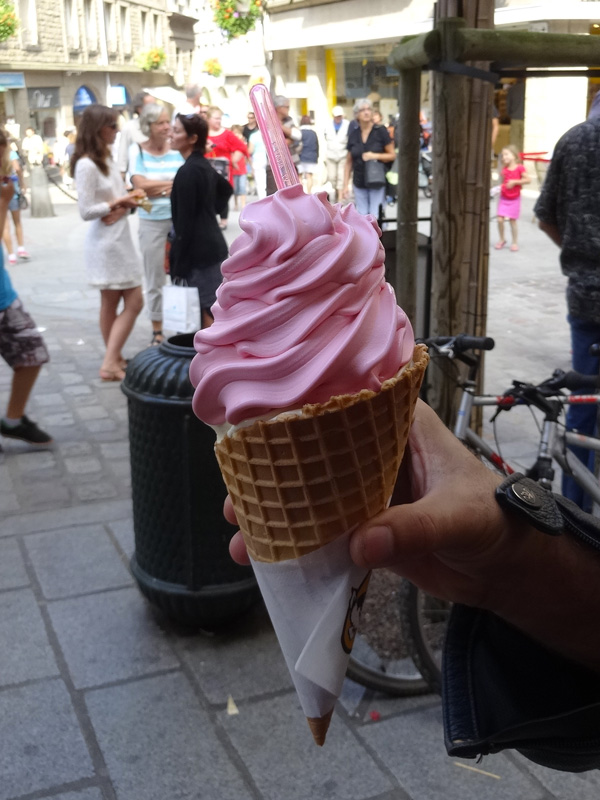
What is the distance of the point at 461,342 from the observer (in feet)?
10.2

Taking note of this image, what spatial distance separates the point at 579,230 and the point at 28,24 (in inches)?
1620

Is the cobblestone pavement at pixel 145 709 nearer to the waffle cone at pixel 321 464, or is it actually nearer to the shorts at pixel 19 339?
the shorts at pixel 19 339

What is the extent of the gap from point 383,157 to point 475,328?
10361 mm

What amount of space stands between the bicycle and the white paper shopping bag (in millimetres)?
3222

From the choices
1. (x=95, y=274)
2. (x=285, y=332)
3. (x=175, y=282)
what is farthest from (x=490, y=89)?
(x=95, y=274)

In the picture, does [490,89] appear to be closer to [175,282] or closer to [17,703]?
[17,703]

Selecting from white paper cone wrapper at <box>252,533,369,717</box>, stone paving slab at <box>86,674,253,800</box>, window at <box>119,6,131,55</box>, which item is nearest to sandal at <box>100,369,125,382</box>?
stone paving slab at <box>86,674,253,800</box>

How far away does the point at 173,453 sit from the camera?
3465 millimetres

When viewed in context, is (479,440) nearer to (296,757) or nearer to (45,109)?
(296,757)

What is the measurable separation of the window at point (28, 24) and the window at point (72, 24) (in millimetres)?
4048

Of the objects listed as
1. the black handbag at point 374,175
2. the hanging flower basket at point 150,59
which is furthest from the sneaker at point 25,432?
the hanging flower basket at point 150,59

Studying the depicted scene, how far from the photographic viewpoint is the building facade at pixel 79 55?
39562 millimetres

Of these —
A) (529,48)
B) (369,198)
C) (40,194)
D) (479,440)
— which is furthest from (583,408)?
(40,194)

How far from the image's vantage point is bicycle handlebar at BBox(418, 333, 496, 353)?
3.06 meters
